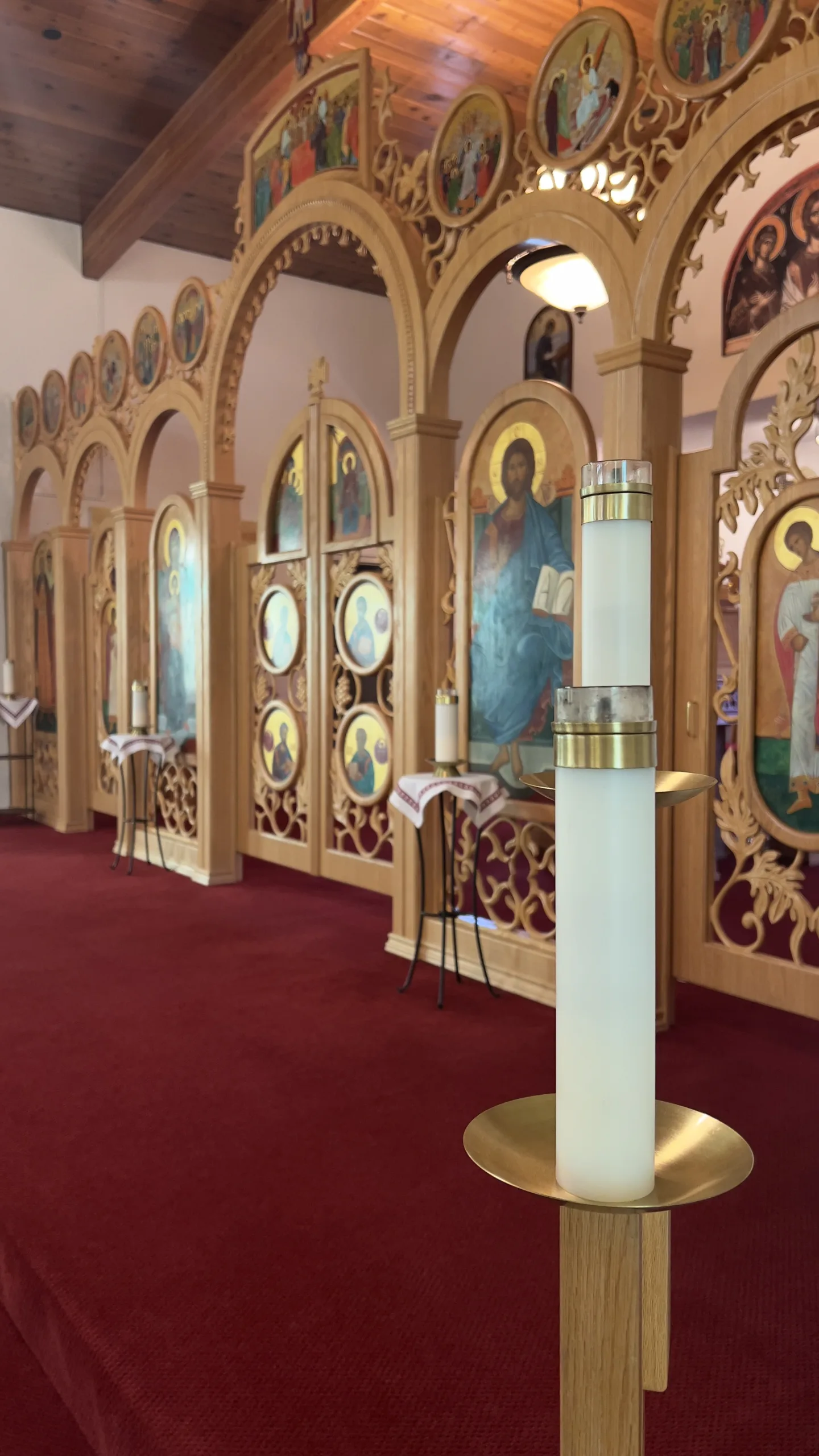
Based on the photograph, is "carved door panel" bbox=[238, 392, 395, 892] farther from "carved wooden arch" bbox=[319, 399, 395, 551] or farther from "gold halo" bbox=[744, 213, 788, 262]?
"gold halo" bbox=[744, 213, 788, 262]

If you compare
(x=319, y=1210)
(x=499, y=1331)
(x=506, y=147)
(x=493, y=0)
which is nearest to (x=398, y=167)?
(x=506, y=147)

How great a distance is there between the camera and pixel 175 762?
6.95 m

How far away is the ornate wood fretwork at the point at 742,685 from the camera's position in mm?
3422

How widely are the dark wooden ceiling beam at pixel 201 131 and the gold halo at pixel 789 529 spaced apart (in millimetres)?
4217

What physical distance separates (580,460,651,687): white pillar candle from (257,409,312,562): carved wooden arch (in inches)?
195

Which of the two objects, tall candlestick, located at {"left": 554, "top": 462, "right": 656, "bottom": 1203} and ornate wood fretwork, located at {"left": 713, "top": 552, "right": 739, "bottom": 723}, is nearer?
tall candlestick, located at {"left": 554, "top": 462, "right": 656, "bottom": 1203}

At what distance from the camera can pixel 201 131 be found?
7785mm

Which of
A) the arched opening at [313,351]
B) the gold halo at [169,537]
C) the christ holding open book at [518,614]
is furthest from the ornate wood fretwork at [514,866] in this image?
the arched opening at [313,351]

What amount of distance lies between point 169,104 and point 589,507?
28.0 feet

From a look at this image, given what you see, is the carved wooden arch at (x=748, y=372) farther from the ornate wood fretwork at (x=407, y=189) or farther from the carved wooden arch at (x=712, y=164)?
the ornate wood fretwork at (x=407, y=189)

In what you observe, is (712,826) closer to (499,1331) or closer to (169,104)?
(499,1331)

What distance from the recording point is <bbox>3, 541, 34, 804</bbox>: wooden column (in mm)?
9453

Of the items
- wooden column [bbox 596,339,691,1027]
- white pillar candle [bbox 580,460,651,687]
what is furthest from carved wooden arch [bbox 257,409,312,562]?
white pillar candle [bbox 580,460,651,687]

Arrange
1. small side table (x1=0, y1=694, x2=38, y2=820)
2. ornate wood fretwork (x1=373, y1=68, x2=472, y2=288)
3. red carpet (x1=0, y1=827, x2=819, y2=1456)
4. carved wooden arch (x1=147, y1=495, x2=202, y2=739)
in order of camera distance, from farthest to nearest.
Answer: small side table (x1=0, y1=694, x2=38, y2=820), carved wooden arch (x1=147, y1=495, x2=202, y2=739), ornate wood fretwork (x1=373, y1=68, x2=472, y2=288), red carpet (x1=0, y1=827, x2=819, y2=1456)
